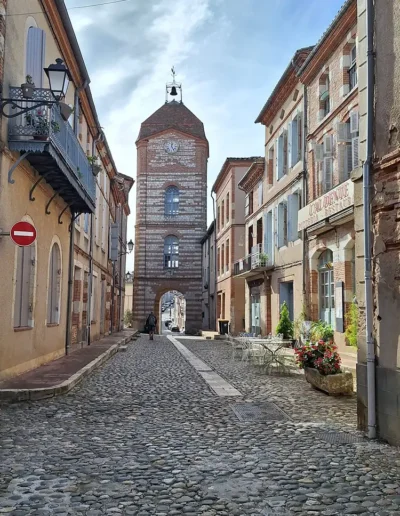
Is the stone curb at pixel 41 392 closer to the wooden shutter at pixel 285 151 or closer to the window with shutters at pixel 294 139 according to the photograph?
the window with shutters at pixel 294 139

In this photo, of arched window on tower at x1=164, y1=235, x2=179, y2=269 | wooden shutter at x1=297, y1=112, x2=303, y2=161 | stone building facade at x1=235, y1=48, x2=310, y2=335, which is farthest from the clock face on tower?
wooden shutter at x1=297, y1=112, x2=303, y2=161

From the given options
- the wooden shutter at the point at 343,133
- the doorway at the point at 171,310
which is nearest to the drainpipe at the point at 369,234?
the wooden shutter at the point at 343,133

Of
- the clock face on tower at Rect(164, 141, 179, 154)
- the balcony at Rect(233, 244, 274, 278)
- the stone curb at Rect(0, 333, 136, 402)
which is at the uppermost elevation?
the clock face on tower at Rect(164, 141, 179, 154)

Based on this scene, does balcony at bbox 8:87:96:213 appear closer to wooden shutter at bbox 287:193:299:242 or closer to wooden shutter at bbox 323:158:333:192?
wooden shutter at bbox 323:158:333:192

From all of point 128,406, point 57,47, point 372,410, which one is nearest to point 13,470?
point 128,406

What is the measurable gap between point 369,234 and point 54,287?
29.0 feet

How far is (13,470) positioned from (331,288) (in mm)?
11538

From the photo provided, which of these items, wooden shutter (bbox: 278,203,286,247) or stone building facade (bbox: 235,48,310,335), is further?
wooden shutter (bbox: 278,203,286,247)

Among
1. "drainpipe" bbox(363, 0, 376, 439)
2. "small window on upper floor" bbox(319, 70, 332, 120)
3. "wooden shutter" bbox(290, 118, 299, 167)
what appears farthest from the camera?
"wooden shutter" bbox(290, 118, 299, 167)

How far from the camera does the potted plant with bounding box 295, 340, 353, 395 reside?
8555 mm

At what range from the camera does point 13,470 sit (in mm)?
4496

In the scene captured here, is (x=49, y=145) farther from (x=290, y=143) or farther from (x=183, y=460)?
(x=290, y=143)

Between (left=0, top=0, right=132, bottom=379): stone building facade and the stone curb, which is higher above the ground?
(left=0, top=0, right=132, bottom=379): stone building facade

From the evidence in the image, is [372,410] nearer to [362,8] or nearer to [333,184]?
[362,8]
